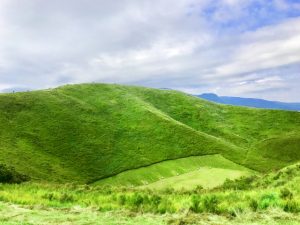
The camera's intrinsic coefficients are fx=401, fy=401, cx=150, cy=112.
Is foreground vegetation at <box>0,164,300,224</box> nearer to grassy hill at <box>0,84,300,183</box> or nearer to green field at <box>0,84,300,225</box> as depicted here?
green field at <box>0,84,300,225</box>

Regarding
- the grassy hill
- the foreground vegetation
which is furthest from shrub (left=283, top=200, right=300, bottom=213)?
the grassy hill

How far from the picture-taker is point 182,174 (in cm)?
9644

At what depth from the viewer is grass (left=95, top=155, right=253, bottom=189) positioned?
82.0 m

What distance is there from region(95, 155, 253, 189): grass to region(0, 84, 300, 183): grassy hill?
11.0ft

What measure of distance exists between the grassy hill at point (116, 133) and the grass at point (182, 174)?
3.36 metres

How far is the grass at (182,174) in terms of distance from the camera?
82000mm

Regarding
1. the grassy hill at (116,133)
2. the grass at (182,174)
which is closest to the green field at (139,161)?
the grass at (182,174)

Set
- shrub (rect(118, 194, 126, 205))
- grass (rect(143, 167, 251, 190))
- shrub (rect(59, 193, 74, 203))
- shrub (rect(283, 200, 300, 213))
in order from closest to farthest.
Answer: shrub (rect(283, 200, 300, 213)) → shrub (rect(118, 194, 126, 205)) → shrub (rect(59, 193, 74, 203)) → grass (rect(143, 167, 251, 190))

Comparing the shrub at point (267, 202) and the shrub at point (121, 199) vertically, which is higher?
the shrub at point (267, 202)

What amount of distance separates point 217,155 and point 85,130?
41626 mm

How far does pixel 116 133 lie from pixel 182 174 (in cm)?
3982

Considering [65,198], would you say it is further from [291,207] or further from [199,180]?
[199,180]

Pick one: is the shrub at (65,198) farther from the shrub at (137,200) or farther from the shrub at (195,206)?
the shrub at (195,206)

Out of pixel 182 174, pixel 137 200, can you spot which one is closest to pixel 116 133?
pixel 182 174
